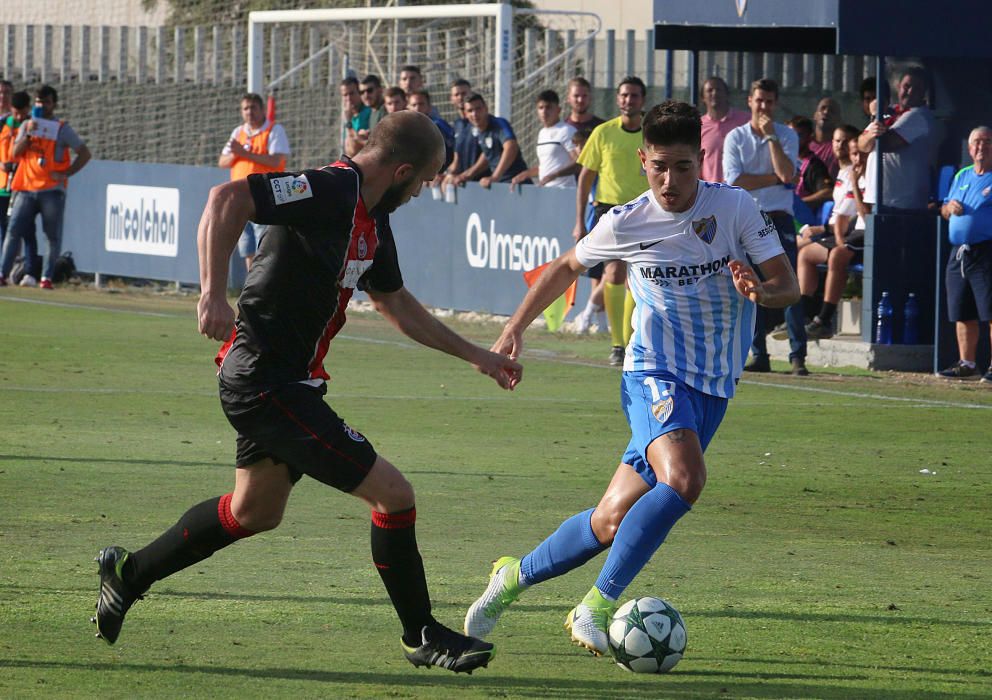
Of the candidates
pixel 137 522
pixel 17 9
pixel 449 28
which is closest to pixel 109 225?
pixel 449 28

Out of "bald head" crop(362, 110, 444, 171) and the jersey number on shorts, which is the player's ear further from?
the jersey number on shorts

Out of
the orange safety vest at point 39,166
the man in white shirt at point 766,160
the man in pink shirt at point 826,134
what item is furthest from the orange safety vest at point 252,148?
the man in white shirt at point 766,160

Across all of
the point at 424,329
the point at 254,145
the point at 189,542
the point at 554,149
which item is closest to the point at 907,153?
the point at 554,149

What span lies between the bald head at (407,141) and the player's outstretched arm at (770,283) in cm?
107

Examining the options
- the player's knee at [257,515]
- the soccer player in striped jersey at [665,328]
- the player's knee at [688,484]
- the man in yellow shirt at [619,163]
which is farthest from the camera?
the man in yellow shirt at [619,163]

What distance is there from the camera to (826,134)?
56.9 feet

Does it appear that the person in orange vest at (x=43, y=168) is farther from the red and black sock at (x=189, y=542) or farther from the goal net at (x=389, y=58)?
the red and black sock at (x=189, y=542)

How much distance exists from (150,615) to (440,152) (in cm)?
195

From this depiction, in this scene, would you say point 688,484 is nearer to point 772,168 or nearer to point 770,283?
point 770,283

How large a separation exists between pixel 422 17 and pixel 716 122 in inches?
290

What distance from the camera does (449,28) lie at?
77.8 ft

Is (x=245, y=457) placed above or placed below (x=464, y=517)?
above

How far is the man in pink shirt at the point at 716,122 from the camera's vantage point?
15.1 m

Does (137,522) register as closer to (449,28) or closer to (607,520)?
(607,520)
